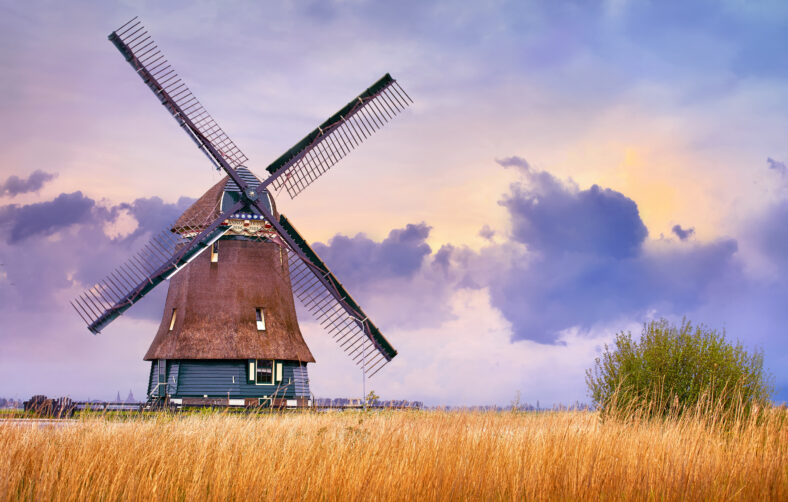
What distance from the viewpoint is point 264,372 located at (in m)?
25.7

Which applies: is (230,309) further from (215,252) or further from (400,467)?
(400,467)

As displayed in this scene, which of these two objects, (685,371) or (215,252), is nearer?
(685,371)

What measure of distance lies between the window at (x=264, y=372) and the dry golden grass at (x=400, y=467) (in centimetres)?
1482

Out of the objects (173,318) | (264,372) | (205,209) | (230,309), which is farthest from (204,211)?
(264,372)

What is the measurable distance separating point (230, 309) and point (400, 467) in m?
19.6

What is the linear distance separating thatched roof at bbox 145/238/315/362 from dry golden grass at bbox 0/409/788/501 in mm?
14437

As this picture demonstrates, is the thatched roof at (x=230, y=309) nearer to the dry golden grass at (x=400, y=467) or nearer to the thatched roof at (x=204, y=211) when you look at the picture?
the thatched roof at (x=204, y=211)

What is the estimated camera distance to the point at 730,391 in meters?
15.8

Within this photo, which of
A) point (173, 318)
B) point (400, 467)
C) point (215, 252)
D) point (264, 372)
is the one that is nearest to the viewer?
point (400, 467)

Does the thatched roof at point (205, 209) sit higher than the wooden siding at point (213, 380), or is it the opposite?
the thatched roof at point (205, 209)

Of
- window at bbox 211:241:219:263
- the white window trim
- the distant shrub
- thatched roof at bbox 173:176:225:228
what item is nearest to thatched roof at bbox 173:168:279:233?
thatched roof at bbox 173:176:225:228

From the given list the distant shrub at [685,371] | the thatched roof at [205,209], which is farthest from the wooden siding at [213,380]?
the distant shrub at [685,371]

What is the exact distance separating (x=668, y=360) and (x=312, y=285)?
1384cm

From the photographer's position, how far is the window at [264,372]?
25.5m
